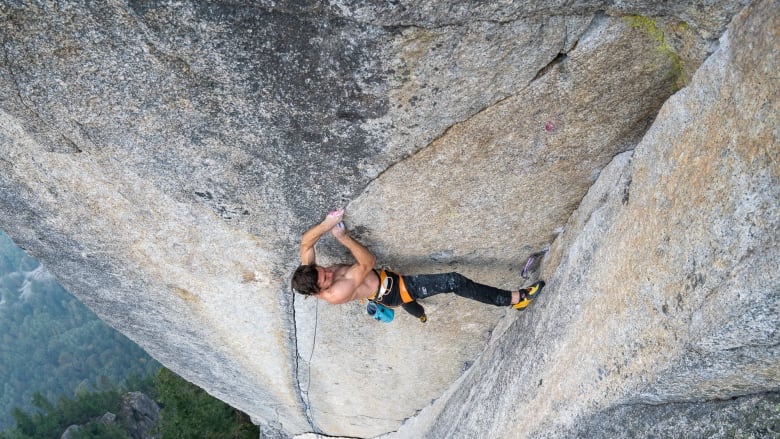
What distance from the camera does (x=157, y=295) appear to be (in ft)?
13.5

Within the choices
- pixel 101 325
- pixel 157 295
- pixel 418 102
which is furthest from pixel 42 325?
pixel 418 102

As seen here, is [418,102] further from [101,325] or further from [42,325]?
[42,325]

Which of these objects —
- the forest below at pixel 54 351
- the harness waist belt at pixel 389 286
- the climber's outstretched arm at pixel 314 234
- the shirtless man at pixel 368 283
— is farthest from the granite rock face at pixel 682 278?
the forest below at pixel 54 351

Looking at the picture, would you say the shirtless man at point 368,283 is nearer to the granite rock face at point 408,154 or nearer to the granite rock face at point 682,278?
the granite rock face at point 408,154

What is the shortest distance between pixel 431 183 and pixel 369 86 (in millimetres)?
777

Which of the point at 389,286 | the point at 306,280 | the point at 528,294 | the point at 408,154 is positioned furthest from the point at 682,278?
the point at 306,280

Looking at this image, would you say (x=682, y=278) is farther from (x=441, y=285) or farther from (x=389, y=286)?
(x=389, y=286)

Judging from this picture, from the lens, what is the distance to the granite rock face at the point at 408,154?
6.66 ft

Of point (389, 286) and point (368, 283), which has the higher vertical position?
point (368, 283)

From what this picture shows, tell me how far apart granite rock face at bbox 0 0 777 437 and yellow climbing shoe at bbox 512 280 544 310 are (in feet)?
0.30

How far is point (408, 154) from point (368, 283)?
3.67ft

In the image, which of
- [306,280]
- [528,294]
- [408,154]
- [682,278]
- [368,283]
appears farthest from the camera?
[528,294]

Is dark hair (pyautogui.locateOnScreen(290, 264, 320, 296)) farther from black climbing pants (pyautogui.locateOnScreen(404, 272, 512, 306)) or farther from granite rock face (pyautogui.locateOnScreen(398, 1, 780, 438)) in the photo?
granite rock face (pyautogui.locateOnScreen(398, 1, 780, 438))

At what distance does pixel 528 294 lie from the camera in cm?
373
